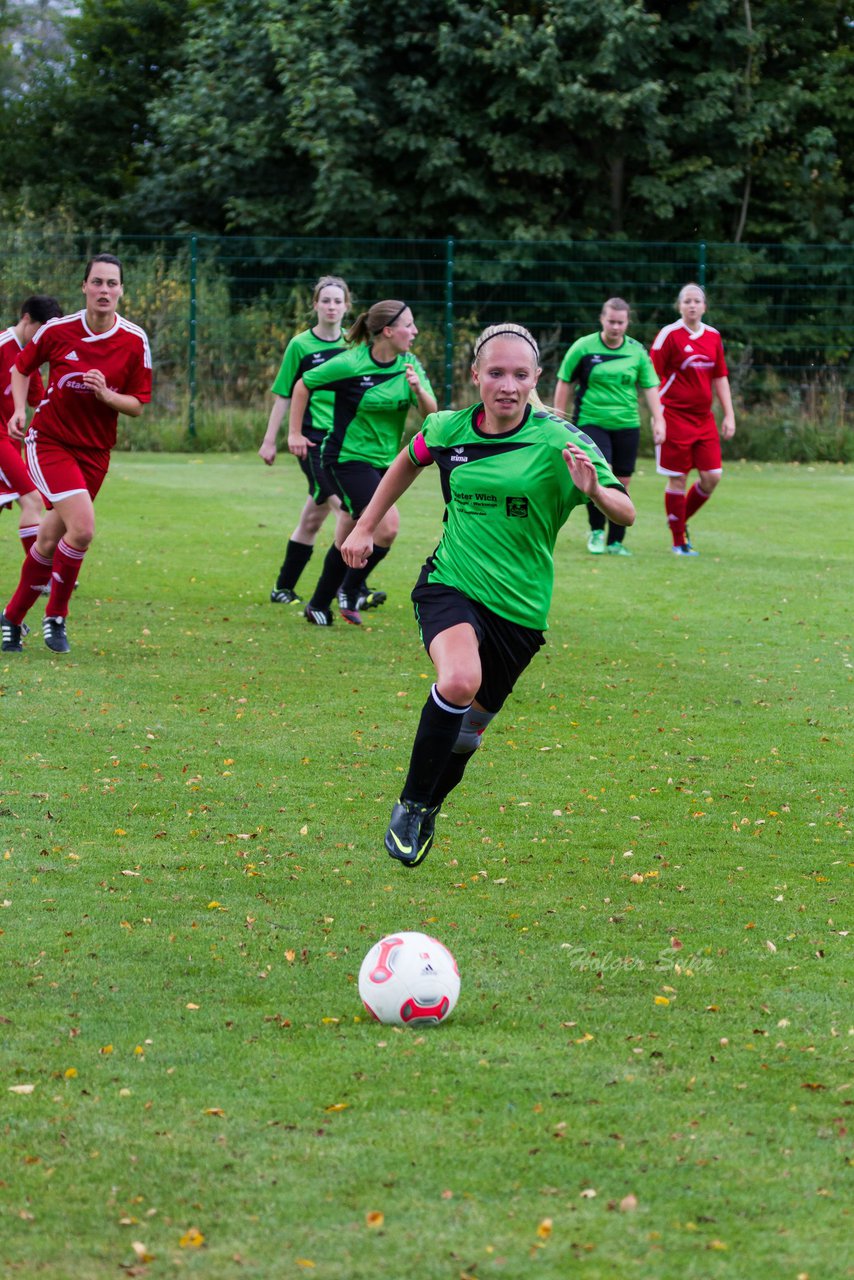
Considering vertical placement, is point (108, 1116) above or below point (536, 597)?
below

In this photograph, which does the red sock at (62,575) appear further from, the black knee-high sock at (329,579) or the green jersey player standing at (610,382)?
the green jersey player standing at (610,382)

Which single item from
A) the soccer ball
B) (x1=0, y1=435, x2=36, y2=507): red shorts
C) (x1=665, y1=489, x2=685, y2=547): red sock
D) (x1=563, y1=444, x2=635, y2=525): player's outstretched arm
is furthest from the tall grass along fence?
the soccer ball

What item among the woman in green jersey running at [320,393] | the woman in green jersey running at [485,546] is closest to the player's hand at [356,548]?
the woman in green jersey running at [485,546]

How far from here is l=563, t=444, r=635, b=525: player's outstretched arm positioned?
5.59m

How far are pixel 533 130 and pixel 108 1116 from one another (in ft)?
92.2

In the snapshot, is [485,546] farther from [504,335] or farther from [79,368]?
[79,368]

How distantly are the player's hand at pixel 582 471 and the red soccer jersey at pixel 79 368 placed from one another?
16.2 feet

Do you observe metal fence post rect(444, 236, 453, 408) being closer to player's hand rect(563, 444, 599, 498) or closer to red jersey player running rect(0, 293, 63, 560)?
red jersey player running rect(0, 293, 63, 560)

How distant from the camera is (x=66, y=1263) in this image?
330cm

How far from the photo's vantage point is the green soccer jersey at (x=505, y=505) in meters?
5.98

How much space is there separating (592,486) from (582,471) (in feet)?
→ 0.21

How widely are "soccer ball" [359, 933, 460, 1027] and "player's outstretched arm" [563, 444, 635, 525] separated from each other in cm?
171

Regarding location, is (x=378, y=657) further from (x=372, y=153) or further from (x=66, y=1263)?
(x=372, y=153)

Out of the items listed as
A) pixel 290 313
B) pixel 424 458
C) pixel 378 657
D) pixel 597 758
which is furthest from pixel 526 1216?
pixel 290 313
